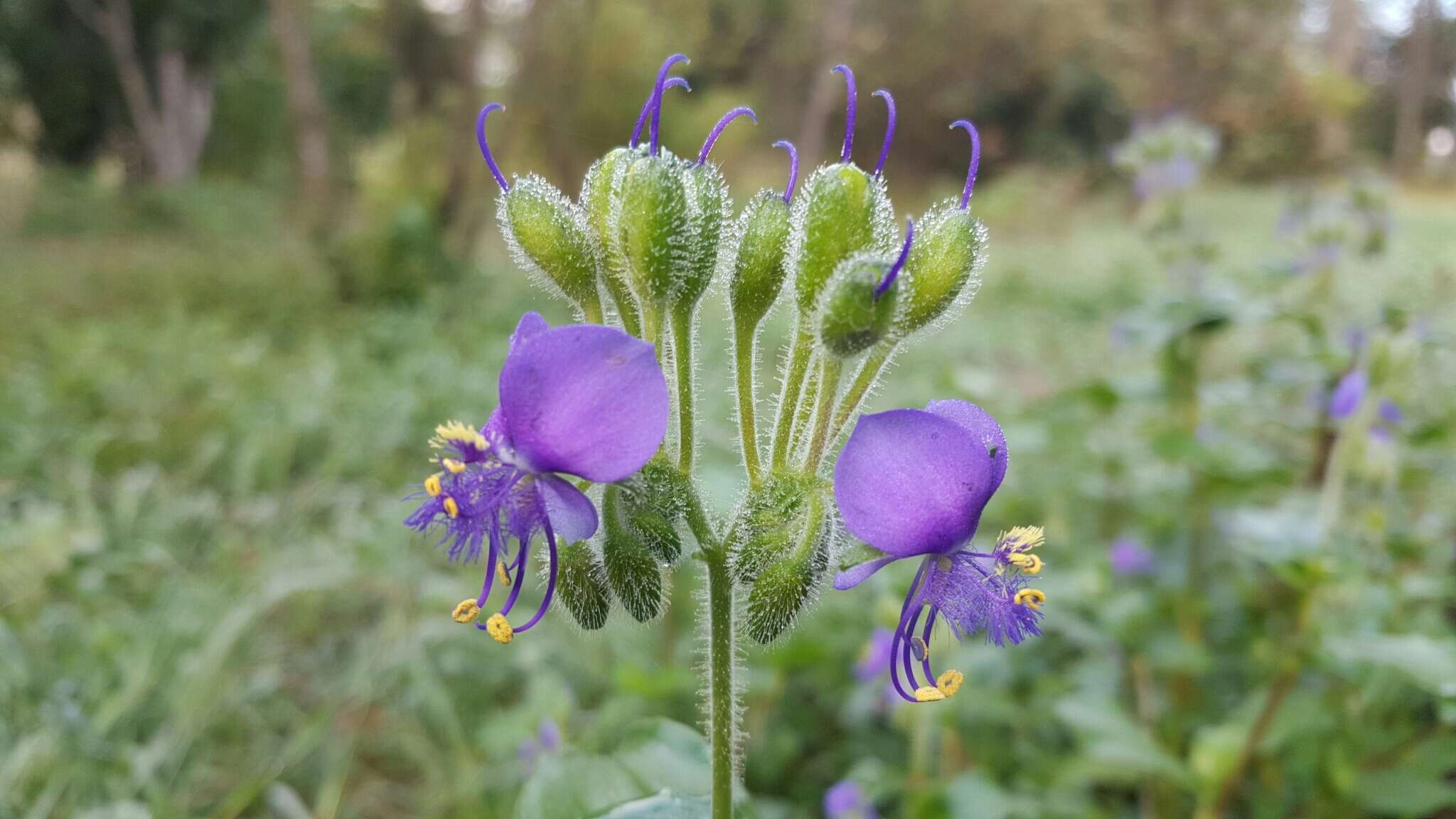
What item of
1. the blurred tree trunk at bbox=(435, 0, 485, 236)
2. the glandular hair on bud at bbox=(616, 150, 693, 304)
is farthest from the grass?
the blurred tree trunk at bbox=(435, 0, 485, 236)

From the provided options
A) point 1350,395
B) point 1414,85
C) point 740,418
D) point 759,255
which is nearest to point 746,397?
point 740,418

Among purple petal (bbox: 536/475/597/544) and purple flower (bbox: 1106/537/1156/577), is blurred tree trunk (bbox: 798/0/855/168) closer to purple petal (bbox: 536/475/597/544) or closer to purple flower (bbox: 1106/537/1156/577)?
purple flower (bbox: 1106/537/1156/577)

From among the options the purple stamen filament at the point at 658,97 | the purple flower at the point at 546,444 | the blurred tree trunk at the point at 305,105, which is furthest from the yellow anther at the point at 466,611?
the blurred tree trunk at the point at 305,105

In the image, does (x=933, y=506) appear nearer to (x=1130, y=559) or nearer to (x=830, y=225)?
(x=830, y=225)

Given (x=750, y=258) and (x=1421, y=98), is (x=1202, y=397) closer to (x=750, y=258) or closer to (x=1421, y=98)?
(x=750, y=258)

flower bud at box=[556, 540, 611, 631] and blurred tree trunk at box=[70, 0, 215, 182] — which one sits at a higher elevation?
blurred tree trunk at box=[70, 0, 215, 182]

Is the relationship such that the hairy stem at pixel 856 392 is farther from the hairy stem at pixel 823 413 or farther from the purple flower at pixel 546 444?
the purple flower at pixel 546 444

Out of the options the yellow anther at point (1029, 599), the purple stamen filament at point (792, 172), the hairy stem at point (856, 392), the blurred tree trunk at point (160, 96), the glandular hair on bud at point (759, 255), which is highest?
the blurred tree trunk at point (160, 96)
